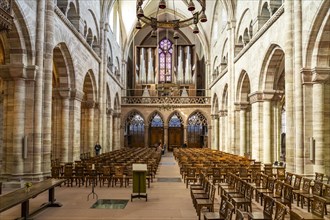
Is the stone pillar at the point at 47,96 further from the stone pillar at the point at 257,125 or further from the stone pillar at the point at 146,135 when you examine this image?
the stone pillar at the point at 146,135

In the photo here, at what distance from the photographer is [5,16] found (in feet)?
32.5

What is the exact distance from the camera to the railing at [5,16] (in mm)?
9750

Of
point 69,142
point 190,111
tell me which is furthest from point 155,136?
point 69,142

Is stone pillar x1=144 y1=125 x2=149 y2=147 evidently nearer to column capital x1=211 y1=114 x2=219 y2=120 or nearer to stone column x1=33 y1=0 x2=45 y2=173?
column capital x1=211 y1=114 x2=219 y2=120

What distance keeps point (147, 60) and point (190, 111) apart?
8.99m

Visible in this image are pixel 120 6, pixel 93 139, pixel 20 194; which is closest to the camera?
pixel 20 194

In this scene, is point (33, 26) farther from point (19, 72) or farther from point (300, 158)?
point (300, 158)

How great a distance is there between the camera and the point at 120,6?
133 ft

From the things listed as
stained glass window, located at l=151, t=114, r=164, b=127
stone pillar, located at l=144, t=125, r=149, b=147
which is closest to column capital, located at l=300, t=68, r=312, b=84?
stone pillar, located at l=144, t=125, r=149, b=147

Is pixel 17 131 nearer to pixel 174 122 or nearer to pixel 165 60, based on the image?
pixel 174 122

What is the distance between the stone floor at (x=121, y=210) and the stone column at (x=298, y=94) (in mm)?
4900

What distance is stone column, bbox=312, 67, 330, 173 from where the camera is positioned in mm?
14703

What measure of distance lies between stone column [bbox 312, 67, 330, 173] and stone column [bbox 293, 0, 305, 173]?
56cm

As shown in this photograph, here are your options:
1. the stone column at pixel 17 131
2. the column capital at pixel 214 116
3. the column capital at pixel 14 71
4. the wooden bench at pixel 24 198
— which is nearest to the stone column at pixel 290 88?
the wooden bench at pixel 24 198
